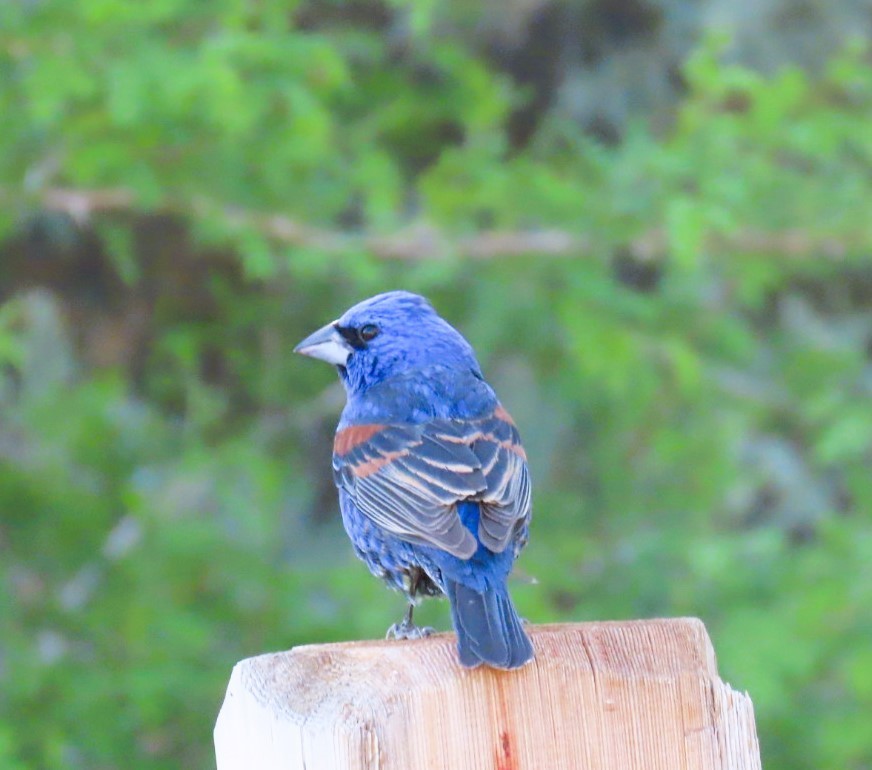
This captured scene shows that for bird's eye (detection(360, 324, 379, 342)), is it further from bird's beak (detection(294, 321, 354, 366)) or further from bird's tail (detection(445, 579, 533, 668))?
bird's tail (detection(445, 579, 533, 668))

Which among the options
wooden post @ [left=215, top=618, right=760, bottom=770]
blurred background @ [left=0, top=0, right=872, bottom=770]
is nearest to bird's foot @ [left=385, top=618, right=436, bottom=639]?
wooden post @ [left=215, top=618, right=760, bottom=770]

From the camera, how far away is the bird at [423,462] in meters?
2.71

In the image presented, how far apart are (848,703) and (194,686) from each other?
9.43ft

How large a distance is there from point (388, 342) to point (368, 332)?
0.06 m

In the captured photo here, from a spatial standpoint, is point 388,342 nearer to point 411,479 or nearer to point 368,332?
point 368,332

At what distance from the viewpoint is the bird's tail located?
1.84 metres

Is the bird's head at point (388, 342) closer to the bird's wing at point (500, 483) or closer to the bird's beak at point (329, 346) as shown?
the bird's beak at point (329, 346)

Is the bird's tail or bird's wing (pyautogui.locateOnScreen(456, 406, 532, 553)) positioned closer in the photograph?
the bird's tail

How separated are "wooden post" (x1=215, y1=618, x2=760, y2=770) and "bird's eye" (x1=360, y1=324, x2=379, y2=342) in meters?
1.60

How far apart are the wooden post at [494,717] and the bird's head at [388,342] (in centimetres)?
155

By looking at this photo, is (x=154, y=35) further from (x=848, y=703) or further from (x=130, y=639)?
(x=848, y=703)

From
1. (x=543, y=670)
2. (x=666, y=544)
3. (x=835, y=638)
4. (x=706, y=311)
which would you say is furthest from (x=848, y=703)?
(x=543, y=670)

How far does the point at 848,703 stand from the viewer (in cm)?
618

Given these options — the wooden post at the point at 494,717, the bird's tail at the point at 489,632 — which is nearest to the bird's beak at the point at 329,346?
the bird's tail at the point at 489,632
